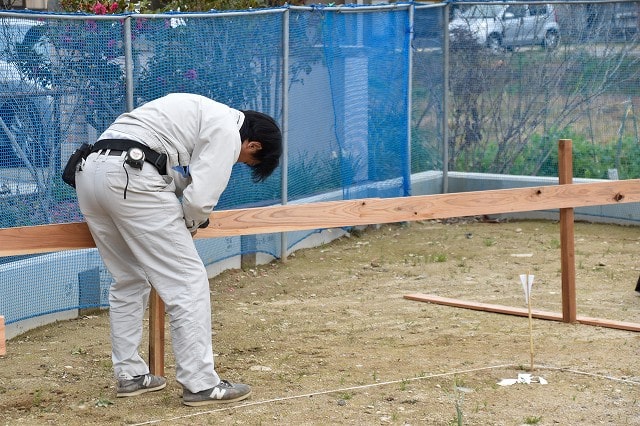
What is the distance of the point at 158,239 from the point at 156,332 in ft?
2.41

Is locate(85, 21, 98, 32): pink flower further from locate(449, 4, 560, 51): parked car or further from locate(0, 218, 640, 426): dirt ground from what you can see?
locate(449, 4, 560, 51): parked car

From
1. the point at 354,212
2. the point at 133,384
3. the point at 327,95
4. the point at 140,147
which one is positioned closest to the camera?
the point at 140,147

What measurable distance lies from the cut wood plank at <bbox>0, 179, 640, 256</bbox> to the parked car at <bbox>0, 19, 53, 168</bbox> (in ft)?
5.60

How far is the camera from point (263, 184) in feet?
30.9

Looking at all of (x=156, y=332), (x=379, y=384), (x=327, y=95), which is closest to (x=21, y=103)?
(x=156, y=332)

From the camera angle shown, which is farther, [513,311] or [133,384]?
[513,311]

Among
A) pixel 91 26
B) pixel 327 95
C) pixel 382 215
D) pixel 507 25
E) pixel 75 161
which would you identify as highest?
pixel 507 25

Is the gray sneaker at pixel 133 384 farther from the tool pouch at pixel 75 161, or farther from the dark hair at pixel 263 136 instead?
the dark hair at pixel 263 136

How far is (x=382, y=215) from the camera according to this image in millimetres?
6621

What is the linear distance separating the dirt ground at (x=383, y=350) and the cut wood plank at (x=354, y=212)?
84 cm

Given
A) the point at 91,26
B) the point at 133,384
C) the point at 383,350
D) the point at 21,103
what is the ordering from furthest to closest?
the point at 91,26 → the point at 21,103 → the point at 383,350 → the point at 133,384

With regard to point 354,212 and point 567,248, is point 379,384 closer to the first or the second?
point 354,212

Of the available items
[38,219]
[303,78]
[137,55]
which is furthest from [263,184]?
[38,219]

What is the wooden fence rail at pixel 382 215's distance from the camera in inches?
215
